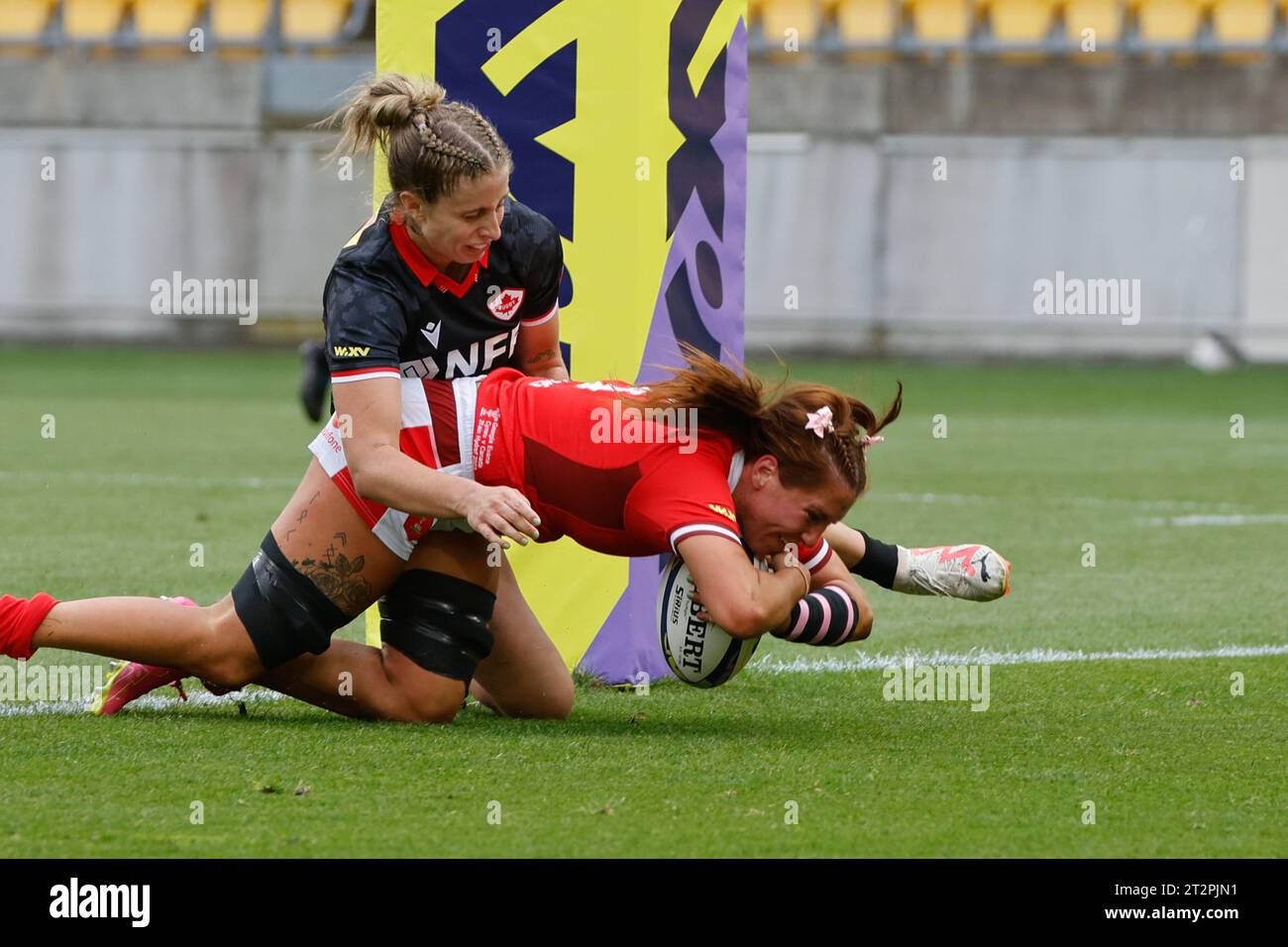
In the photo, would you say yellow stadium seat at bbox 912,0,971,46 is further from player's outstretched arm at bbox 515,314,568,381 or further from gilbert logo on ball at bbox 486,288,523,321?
gilbert logo on ball at bbox 486,288,523,321

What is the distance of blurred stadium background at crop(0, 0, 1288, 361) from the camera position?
21.5 metres

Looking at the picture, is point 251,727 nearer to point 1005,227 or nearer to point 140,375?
point 140,375

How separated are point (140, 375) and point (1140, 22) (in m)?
12.5

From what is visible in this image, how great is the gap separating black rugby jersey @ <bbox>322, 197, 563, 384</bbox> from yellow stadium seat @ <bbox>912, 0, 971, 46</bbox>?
18.4 metres

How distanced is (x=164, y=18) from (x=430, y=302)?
2045cm

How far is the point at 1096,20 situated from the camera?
72.9 ft

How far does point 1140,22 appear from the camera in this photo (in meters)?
22.4

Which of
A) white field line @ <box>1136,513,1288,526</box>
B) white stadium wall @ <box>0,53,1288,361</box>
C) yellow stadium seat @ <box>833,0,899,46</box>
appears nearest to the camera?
white field line @ <box>1136,513,1288,526</box>

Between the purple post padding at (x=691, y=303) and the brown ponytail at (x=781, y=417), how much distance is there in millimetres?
824

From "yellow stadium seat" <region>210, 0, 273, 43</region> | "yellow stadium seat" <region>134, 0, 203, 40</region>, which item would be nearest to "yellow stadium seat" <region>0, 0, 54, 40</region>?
"yellow stadium seat" <region>134, 0, 203, 40</region>

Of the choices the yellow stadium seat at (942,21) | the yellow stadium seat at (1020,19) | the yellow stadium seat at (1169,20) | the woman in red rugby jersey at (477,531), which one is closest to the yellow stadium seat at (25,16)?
the yellow stadium seat at (942,21)

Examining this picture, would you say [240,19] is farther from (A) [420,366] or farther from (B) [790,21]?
(A) [420,366]

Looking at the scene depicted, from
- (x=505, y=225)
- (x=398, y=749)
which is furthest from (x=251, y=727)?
(x=505, y=225)

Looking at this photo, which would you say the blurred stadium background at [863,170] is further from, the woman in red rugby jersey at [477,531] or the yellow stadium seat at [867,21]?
the woman in red rugby jersey at [477,531]
